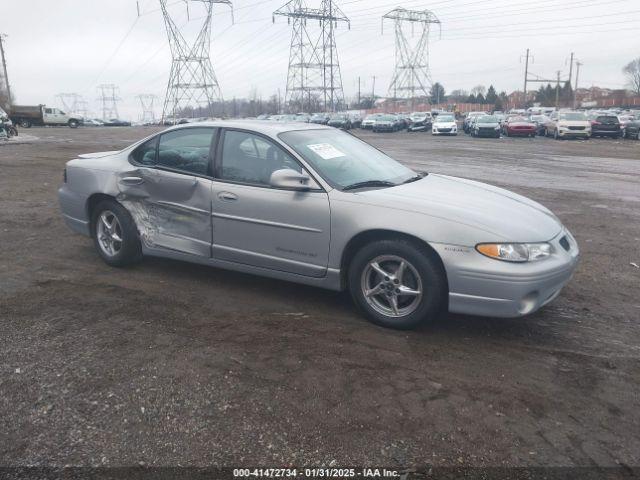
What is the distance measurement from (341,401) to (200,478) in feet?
3.01

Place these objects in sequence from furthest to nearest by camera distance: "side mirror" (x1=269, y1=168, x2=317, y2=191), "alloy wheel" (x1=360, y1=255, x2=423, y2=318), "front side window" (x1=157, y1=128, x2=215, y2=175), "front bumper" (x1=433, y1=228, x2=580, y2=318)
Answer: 1. "front side window" (x1=157, y1=128, x2=215, y2=175)
2. "side mirror" (x1=269, y1=168, x2=317, y2=191)
3. "alloy wheel" (x1=360, y1=255, x2=423, y2=318)
4. "front bumper" (x1=433, y1=228, x2=580, y2=318)

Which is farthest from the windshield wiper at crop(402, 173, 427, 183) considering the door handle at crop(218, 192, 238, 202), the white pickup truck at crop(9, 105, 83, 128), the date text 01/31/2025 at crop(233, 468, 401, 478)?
the white pickup truck at crop(9, 105, 83, 128)

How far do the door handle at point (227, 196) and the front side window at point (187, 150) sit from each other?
0.31 metres

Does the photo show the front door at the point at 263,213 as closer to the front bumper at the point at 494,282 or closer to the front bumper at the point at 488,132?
the front bumper at the point at 494,282

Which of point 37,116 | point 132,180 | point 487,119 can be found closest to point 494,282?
point 132,180

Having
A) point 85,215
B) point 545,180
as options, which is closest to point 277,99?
point 545,180

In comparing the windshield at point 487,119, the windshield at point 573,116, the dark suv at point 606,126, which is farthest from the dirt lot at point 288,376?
the windshield at point 487,119

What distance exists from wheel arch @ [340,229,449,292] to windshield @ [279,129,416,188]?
469 millimetres

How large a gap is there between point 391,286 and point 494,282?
28.9 inches

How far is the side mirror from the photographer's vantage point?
14.1 ft

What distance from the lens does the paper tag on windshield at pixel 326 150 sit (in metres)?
4.71

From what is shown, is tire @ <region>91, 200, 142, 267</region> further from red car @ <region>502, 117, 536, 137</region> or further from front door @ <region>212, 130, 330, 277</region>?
red car @ <region>502, 117, 536, 137</region>

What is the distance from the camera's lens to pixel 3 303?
462cm

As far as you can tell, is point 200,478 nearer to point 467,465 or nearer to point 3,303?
A: point 467,465
